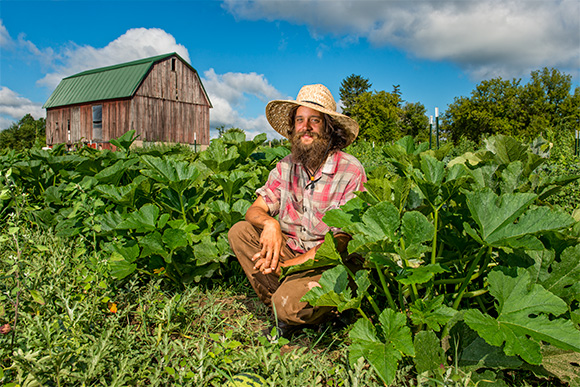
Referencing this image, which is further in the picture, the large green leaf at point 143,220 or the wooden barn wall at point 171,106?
the wooden barn wall at point 171,106

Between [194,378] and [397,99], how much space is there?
38035 millimetres

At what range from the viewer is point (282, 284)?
217 centimetres

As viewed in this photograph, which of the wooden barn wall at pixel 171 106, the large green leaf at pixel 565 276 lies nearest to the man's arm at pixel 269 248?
the large green leaf at pixel 565 276

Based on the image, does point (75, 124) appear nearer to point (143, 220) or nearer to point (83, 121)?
point (83, 121)

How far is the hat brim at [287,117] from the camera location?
98.7 inches

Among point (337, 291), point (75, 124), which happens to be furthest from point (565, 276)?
point (75, 124)

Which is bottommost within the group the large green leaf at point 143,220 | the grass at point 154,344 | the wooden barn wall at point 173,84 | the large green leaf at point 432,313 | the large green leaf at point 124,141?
the grass at point 154,344

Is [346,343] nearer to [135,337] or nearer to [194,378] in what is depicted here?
[194,378]

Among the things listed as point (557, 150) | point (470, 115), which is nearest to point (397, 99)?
point (470, 115)

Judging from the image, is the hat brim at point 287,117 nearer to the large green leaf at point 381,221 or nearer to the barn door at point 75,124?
the large green leaf at point 381,221

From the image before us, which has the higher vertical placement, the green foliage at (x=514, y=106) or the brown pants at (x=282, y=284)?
the green foliage at (x=514, y=106)

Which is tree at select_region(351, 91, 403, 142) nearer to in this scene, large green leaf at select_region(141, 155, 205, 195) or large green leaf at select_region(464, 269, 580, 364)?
large green leaf at select_region(141, 155, 205, 195)

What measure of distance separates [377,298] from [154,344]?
1.30 meters

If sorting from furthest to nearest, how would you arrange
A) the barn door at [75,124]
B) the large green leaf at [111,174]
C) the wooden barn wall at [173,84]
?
the barn door at [75,124] → the wooden barn wall at [173,84] → the large green leaf at [111,174]
